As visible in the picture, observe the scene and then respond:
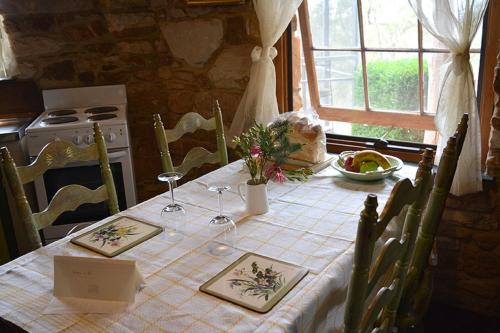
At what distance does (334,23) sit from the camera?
7.98 ft

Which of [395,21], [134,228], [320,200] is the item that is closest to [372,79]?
[395,21]

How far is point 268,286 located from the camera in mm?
1141

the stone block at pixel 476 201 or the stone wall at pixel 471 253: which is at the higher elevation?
the stone block at pixel 476 201

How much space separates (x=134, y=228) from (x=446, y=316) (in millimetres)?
1553

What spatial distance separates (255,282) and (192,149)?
0.99 meters

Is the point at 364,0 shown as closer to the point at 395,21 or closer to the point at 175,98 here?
the point at 395,21

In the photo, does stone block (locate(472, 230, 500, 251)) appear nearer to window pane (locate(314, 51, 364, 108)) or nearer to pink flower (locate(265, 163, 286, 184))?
window pane (locate(314, 51, 364, 108))

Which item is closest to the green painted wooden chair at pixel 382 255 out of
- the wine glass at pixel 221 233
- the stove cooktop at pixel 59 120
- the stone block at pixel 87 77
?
the wine glass at pixel 221 233

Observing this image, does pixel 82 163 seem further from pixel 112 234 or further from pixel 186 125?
pixel 112 234

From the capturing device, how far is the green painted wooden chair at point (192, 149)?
6.51 ft

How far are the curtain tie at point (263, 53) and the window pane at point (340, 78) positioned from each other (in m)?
0.24

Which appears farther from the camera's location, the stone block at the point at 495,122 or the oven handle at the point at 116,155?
the oven handle at the point at 116,155

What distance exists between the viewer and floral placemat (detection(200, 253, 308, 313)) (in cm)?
109

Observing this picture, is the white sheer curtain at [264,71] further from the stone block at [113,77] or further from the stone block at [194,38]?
the stone block at [113,77]
